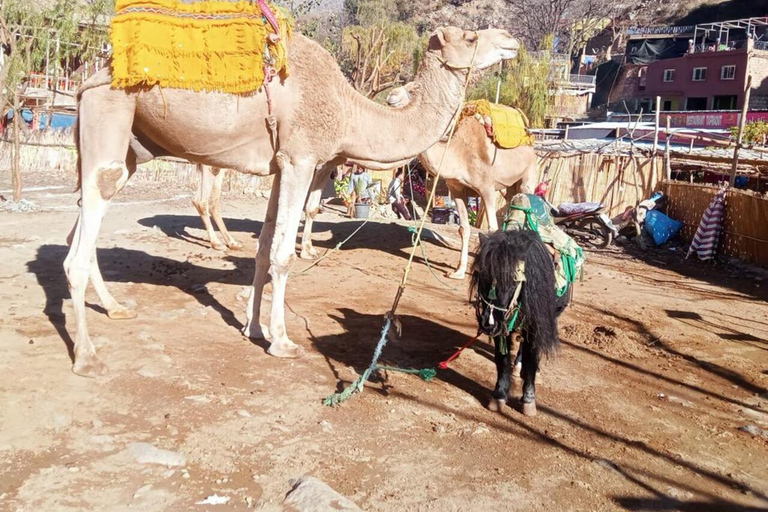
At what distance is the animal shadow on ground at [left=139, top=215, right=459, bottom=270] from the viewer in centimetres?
1202

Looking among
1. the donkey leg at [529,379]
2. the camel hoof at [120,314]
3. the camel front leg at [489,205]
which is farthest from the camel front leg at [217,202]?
the donkey leg at [529,379]

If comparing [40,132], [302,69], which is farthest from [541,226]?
[40,132]

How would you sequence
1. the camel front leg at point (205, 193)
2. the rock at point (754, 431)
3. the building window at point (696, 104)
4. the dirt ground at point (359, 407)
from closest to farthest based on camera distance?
the dirt ground at point (359, 407), the rock at point (754, 431), the camel front leg at point (205, 193), the building window at point (696, 104)

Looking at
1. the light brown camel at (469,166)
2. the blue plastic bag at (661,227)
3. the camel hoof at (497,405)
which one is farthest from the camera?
the blue plastic bag at (661,227)

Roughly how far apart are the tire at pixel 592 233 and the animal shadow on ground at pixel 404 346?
333 inches

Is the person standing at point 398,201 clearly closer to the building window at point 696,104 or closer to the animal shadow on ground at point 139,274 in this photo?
the animal shadow on ground at point 139,274

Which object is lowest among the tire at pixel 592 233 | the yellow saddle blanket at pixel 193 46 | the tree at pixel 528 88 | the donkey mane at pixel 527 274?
the tire at pixel 592 233

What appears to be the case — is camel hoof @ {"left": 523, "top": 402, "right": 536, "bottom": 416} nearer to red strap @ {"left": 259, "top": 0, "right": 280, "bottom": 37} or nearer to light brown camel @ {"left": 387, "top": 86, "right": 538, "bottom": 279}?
red strap @ {"left": 259, "top": 0, "right": 280, "bottom": 37}

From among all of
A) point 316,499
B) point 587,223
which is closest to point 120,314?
point 316,499

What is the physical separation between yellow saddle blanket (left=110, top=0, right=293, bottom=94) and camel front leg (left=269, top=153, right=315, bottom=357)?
30.9 inches

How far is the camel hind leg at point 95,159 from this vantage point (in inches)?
214

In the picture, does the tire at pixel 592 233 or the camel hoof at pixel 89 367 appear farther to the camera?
the tire at pixel 592 233

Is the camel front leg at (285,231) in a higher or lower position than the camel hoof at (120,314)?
higher

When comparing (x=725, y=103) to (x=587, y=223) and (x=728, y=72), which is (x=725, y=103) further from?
(x=587, y=223)
